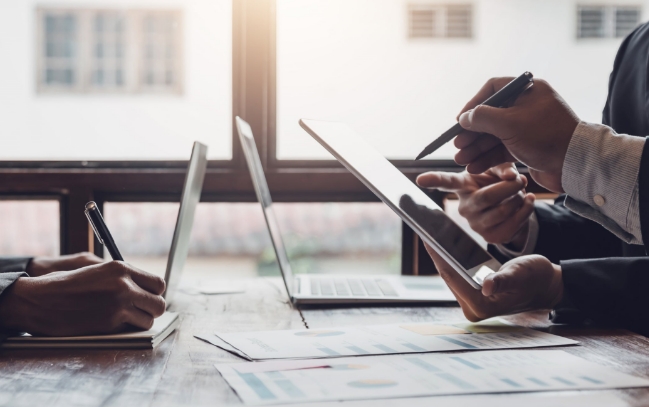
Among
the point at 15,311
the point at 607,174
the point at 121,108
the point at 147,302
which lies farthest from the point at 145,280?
the point at 121,108

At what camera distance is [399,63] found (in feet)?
6.60

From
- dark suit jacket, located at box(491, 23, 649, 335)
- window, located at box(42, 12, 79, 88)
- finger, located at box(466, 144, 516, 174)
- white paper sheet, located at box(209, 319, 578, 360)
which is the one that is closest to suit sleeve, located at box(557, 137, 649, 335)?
dark suit jacket, located at box(491, 23, 649, 335)

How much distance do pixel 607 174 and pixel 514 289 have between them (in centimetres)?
23

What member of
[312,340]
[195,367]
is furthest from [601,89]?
[195,367]

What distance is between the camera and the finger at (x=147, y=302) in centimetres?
85

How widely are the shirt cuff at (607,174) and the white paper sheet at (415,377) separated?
0.26 meters

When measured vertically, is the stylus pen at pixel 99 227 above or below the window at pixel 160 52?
below

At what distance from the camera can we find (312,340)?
82 centimetres

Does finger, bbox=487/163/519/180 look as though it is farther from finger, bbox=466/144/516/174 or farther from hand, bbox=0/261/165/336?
hand, bbox=0/261/165/336

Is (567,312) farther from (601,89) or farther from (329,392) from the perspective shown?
(601,89)

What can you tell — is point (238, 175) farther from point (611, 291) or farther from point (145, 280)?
point (611, 291)

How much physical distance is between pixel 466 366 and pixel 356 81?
4.84 ft

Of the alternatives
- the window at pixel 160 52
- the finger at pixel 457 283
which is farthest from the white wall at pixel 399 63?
the finger at pixel 457 283

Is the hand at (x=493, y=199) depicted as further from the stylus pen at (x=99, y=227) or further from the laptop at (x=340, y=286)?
the stylus pen at (x=99, y=227)
